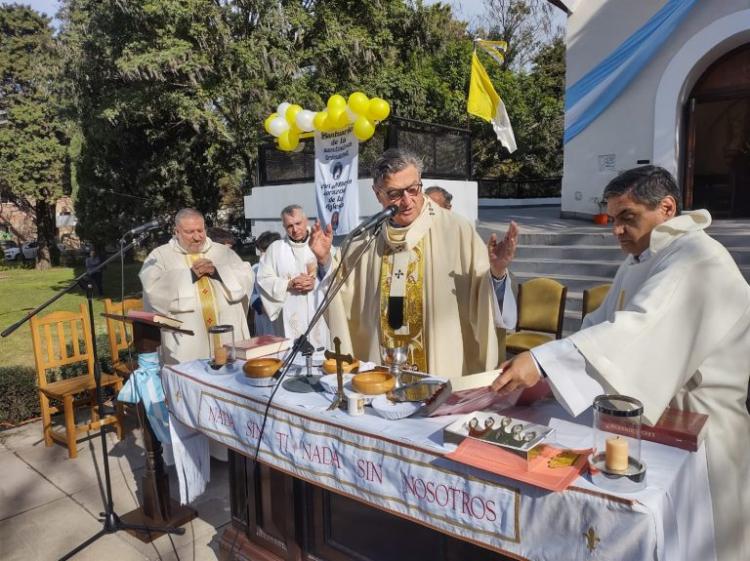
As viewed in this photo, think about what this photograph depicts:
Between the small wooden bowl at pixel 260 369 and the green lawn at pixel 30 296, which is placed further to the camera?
the green lawn at pixel 30 296

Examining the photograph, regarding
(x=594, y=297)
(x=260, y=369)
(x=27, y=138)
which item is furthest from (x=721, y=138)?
(x=27, y=138)

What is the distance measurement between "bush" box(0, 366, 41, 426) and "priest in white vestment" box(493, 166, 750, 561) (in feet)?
19.3

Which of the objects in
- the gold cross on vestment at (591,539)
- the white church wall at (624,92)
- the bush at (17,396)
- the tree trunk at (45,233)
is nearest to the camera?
the gold cross on vestment at (591,539)

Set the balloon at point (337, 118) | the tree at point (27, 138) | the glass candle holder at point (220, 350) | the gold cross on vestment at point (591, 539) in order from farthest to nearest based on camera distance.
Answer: the tree at point (27, 138), the balloon at point (337, 118), the glass candle holder at point (220, 350), the gold cross on vestment at point (591, 539)

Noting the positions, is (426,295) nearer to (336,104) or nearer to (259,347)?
(259,347)

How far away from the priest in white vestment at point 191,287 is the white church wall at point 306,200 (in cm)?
434

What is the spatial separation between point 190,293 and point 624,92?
28.8 feet

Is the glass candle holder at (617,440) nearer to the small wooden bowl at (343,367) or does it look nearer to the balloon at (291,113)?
the small wooden bowl at (343,367)

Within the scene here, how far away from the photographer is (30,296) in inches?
715

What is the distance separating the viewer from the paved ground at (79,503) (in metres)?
3.56

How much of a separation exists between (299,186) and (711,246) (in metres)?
8.78

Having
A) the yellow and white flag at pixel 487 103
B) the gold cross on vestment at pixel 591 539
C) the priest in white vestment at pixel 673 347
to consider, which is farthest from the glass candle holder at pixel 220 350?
the yellow and white flag at pixel 487 103

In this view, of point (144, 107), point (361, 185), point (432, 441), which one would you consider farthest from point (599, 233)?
point (144, 107)

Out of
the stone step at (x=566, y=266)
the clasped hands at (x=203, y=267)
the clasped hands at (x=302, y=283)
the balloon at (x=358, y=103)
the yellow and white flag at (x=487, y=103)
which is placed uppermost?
the yellow and white flag at (x=487, y=103)
